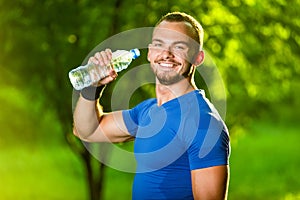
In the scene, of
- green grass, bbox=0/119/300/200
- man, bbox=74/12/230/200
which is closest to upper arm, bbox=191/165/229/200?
man, bbox=74/12/230/200

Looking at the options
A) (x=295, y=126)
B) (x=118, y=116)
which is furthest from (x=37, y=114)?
(x=295, y=126)

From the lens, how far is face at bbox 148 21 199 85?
2.01 m

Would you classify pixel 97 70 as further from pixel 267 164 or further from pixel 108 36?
pixel 267 164

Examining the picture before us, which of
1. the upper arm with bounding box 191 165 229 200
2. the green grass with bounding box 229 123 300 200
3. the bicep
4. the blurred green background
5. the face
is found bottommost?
the green grass with bounding box 229 123 300 200

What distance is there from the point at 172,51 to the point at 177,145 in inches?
10.3

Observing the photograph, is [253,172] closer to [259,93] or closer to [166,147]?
[259,93]

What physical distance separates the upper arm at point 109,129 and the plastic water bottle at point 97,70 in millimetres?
140

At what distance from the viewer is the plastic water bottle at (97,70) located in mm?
2041

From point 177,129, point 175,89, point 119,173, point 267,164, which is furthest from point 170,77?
point 267,164

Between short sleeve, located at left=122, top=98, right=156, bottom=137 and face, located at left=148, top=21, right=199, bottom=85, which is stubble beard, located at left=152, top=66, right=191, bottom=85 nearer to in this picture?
face, located at left=148, top=21, right=199, bottom=85

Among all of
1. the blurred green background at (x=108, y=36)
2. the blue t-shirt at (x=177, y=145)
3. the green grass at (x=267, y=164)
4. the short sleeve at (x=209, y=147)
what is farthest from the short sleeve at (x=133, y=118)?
the green grass at (x=267, y=164)

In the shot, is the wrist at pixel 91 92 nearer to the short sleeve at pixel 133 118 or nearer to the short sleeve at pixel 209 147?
the short sleeve at pixel 133 118

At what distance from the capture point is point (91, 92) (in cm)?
214

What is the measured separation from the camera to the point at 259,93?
16.3 ft
